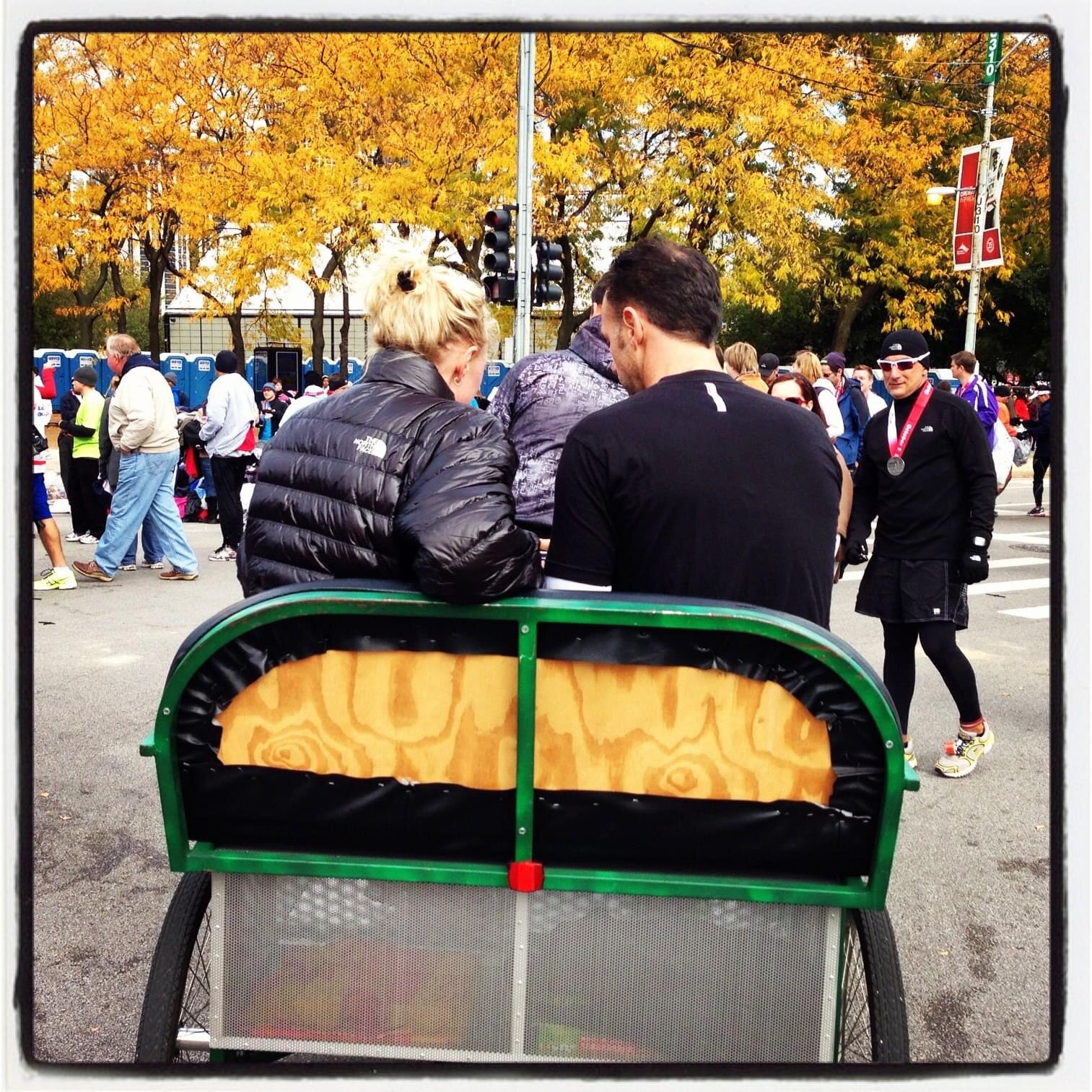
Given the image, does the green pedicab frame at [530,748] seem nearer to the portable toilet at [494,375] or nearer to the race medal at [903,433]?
the race medal at [903,433]

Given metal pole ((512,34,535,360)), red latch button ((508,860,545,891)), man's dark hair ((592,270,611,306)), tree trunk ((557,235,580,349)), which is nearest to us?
red latch button ((508,860,545,891))

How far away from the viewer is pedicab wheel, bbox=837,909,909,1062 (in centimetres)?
234

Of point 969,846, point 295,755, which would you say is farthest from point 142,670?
point 295,755

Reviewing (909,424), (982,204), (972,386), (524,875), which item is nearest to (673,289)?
(524,875)

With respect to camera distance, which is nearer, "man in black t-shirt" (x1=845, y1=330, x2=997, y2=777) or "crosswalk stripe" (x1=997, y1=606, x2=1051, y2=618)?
"man in black t-shirt" (x1=845, y1=330, x2=997, y2=777)

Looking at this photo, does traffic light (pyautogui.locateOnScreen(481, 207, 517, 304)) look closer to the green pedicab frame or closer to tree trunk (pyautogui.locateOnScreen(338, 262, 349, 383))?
tree trunk (pyautogui.locateOnScreen(338, 262, 349, 383))

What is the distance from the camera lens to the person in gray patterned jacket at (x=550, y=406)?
414 cm

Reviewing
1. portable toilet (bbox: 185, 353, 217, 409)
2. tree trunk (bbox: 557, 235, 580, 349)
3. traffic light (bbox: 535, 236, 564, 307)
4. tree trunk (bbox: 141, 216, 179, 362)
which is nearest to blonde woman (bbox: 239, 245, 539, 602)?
traffic light (bbox: 535, 236, 564, 307)

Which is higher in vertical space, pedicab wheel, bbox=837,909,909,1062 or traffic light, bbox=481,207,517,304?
traffic light, bbox=481,207,517,304

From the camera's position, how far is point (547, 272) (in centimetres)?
1634

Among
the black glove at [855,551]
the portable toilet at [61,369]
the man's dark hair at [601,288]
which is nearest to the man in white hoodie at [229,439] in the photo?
the black glove at [855,551]

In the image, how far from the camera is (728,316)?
40031 mm

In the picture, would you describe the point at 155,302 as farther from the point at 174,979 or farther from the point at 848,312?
the point at 174,979

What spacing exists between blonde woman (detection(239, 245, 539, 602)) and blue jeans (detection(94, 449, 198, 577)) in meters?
7.63
